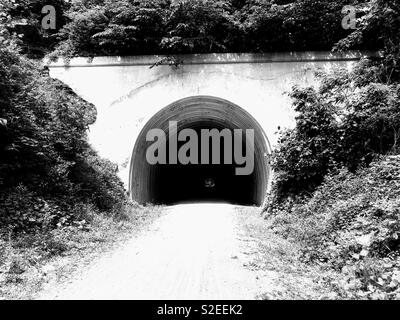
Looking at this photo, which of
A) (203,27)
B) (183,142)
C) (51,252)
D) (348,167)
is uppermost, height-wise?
(203,27)

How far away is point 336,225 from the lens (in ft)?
20.7

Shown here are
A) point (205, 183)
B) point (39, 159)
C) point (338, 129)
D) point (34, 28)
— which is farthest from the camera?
point (205, 183)

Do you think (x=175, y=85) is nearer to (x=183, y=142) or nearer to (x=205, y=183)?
(x=183, y=142)

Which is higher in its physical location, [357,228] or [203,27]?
[203,27]

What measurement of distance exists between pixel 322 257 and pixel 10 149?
6653mm

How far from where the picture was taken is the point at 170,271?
5109 millimetres

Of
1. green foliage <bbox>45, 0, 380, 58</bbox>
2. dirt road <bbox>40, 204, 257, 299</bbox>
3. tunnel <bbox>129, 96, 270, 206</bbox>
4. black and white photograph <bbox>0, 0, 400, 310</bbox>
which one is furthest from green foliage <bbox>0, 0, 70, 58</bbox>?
dirt road <bbox>40, 204, 257, 299</bbox>

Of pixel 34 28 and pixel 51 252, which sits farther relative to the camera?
pixel 34 28

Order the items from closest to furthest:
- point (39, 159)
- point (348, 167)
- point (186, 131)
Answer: point (39, 159) → point (348, 167) → point (186, 131)

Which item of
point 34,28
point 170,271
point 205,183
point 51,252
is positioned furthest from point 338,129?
point 205,183

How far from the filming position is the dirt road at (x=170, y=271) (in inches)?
169

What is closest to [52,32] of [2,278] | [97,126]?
[97,126]

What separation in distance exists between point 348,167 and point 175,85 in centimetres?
684

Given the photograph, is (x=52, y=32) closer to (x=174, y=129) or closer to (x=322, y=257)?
(x=174, y=129)
